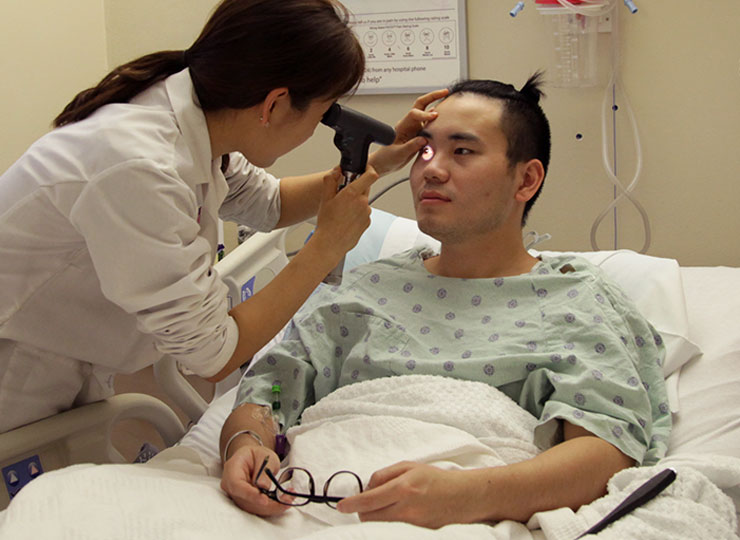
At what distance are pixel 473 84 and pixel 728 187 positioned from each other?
4.29 feet

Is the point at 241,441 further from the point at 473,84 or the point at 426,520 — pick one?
the point at 473,84

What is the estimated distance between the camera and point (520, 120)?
1.92 meters

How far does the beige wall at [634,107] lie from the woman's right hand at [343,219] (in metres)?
1.56

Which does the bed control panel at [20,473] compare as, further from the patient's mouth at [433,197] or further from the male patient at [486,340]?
the patient's mouth at [433,197]

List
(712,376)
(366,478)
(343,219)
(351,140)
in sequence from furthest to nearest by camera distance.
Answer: (712,376)
(351,140)
(343,219)
(366,478)

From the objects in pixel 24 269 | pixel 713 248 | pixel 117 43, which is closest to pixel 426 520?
pixel 24 269

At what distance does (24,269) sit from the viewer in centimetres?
144

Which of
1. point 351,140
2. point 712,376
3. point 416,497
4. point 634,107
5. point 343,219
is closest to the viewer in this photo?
point 416,497

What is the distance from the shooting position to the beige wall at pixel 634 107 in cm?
276

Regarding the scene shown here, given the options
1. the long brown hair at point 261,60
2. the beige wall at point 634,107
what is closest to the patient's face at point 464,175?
the long brown hair at point 261,60

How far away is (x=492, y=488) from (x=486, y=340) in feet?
1.40

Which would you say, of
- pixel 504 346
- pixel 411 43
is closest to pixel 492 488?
pixel 504 346

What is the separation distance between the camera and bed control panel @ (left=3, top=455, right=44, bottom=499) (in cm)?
149

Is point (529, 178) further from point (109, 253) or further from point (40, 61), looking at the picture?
point (40, 61)
